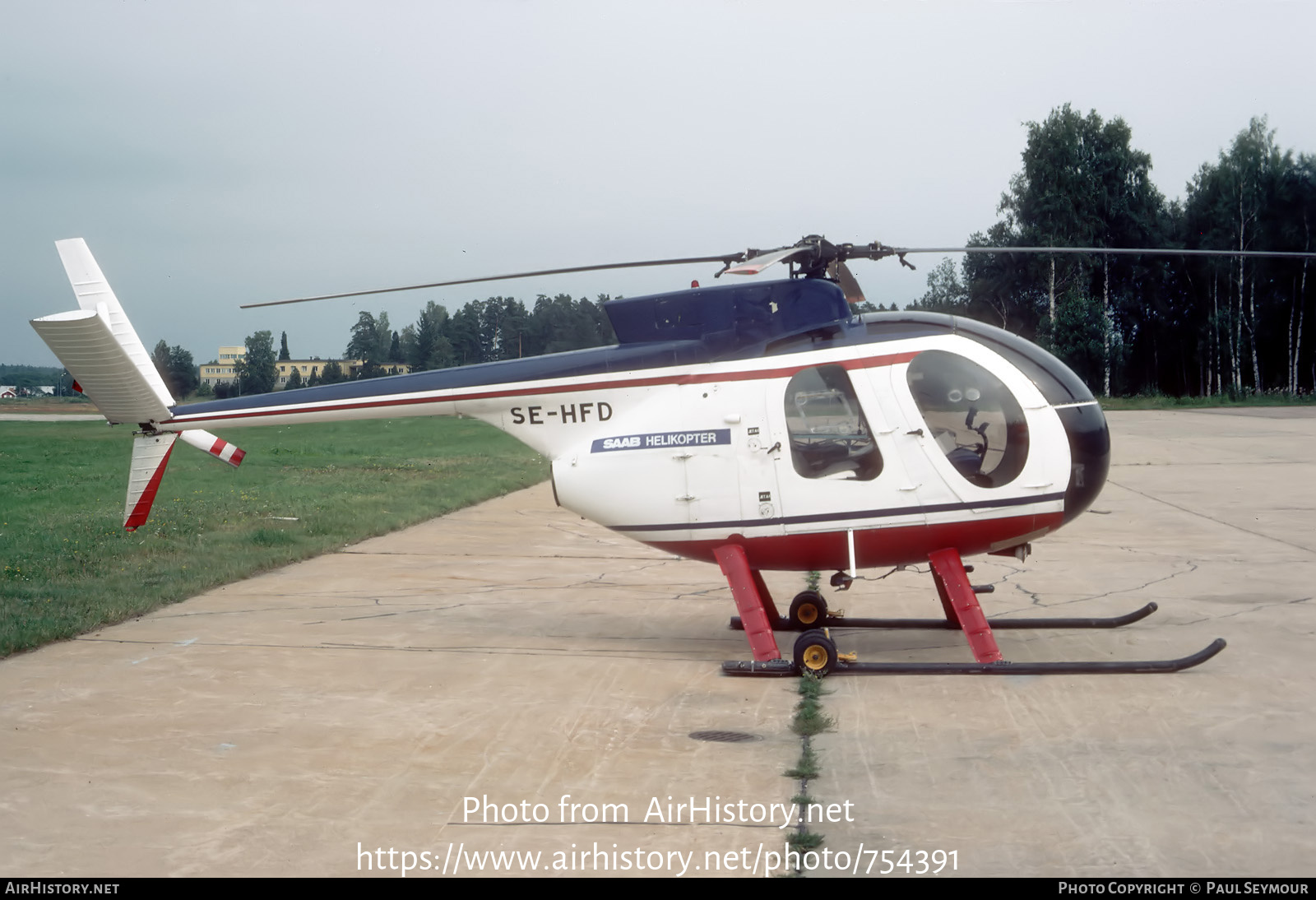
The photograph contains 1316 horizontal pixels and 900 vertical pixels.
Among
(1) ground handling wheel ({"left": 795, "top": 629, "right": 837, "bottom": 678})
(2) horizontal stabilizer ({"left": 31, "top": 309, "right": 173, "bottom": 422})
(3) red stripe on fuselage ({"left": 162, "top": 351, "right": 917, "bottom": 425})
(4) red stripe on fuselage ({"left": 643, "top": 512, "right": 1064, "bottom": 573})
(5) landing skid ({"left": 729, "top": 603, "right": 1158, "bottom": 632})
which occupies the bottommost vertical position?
(5) landing skid ({"left": 729, "top": 603, "right": 1158, "bottom": 632})

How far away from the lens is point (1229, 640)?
25.4 ft

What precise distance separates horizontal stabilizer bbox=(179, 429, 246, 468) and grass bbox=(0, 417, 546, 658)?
44.4 inches

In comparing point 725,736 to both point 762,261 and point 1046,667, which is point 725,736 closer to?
point 1046,667

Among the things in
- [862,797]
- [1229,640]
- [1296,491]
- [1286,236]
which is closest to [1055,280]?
[1286,236]

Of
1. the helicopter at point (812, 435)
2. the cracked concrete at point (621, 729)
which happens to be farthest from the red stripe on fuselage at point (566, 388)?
the cracked concrete at point (621, 729)

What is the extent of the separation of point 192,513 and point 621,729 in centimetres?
1122

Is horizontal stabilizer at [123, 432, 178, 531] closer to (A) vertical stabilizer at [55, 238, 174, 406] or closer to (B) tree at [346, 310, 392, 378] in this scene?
(A) vertical stabilizer at [55, 238, 174, 406]

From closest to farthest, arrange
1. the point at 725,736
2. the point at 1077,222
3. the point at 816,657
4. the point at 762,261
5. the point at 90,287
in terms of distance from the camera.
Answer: the point at 725,736, the point at 762,261, the point at 816,657, the point at 90,287, the point at 1077,222

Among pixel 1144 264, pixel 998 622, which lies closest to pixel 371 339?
pixel 998 622

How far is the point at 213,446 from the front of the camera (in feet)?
34.3

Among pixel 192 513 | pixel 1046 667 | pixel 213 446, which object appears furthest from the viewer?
pixel 192 513

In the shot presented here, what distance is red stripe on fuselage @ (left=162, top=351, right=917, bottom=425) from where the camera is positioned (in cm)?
717

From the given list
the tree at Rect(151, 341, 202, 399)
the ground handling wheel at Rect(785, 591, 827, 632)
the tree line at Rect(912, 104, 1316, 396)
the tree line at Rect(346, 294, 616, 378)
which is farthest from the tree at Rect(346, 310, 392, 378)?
the tree line at Rect(912, 104, 1316, 396)

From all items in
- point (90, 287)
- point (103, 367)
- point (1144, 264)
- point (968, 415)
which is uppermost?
point (1144, 264)
